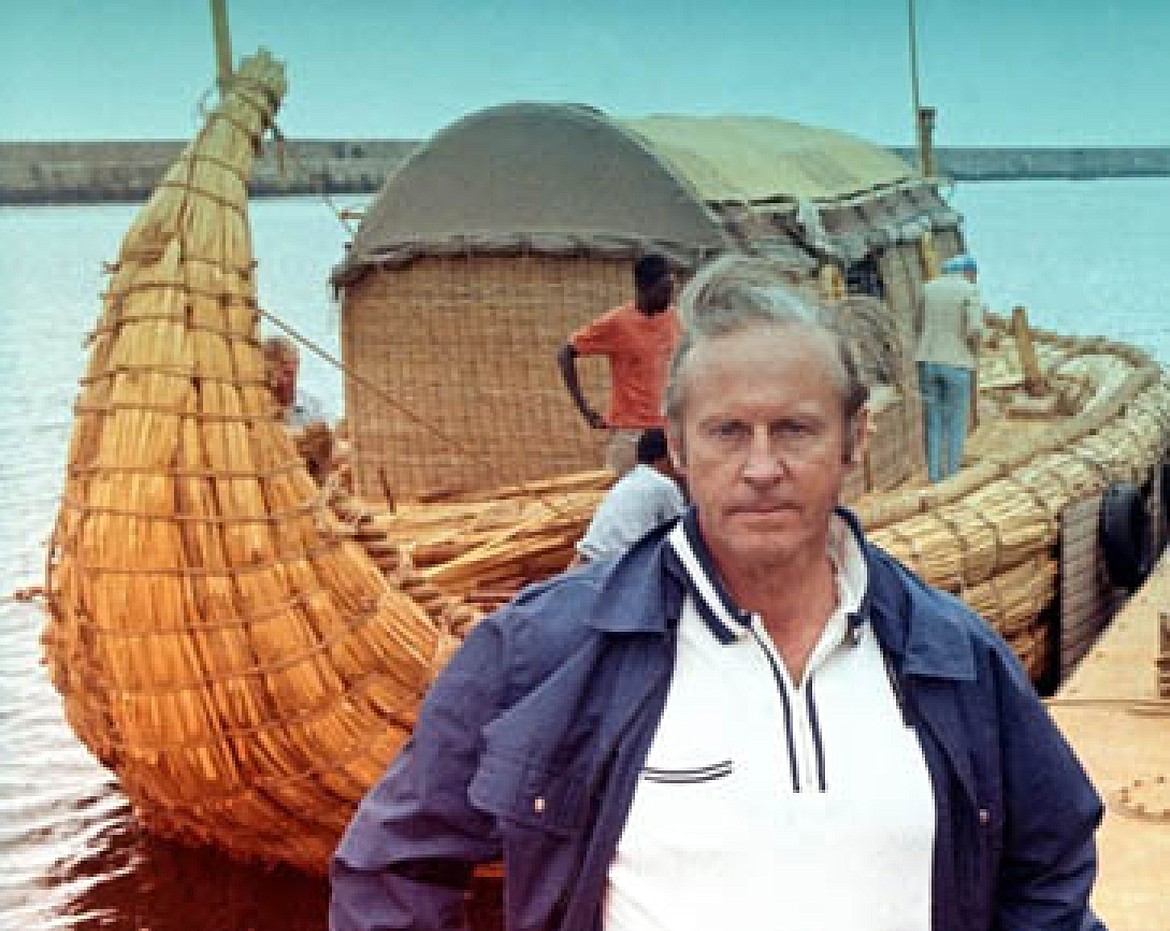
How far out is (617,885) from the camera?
4.79 ft

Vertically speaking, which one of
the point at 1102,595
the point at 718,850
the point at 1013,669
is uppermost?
the point at 1013,669

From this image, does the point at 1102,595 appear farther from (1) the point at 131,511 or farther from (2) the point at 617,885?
(2) the point at 617,885

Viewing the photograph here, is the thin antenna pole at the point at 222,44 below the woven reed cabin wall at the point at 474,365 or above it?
above

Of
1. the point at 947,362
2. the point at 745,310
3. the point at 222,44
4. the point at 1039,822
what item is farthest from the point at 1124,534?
the point at 745,310

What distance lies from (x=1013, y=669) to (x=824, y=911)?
0.96 ft

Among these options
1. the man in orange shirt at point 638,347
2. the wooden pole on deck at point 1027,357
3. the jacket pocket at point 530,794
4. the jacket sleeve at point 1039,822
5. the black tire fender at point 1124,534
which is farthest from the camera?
the wooden pole on deck at point 1027,357

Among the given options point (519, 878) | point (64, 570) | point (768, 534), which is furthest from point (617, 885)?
point (64, 570)

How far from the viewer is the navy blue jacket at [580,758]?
1.44 meters

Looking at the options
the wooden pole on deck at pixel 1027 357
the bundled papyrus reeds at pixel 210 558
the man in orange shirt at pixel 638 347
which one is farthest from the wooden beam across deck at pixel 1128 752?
the wooden pole on deck at pixel 1027 357

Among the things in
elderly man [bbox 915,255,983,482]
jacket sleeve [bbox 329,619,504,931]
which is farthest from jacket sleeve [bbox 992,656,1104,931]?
elderly man [bbox 915,255,983,482]

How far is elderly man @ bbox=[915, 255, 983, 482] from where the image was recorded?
7.43 m

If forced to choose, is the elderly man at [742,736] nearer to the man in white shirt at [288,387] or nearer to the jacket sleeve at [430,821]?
the jacket sleeve at [430,821]

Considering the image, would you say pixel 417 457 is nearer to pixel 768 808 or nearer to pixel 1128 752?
pixel 1128 752

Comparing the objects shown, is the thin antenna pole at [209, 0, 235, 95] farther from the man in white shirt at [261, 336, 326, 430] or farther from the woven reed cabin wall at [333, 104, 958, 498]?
the woven reed cabin wall at [333, 104, 958, 498]
